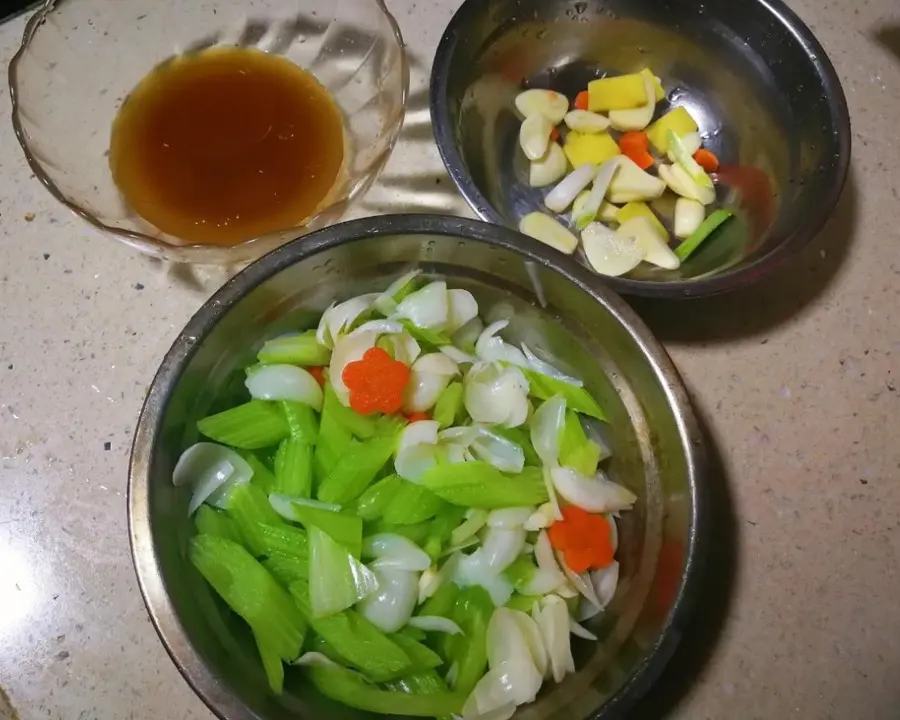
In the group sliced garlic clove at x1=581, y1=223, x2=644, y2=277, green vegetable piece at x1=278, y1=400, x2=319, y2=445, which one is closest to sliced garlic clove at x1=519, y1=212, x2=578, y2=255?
sliced garlic clove at x1=581, y1=223, x2=644, y2=277

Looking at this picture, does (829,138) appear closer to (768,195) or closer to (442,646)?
(768,195)

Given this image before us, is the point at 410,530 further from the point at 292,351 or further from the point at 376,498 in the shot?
the point at 292,351

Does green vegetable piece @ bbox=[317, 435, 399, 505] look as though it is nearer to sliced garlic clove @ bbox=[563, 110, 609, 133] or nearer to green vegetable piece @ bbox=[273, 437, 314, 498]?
green vegetable piece @ bbox=[273, 437, 314, 498]

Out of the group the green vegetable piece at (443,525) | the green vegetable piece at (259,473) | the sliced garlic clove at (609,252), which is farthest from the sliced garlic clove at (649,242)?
the green vegetable piece at (259,473)

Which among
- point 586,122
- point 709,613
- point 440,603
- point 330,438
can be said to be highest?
point 586,122

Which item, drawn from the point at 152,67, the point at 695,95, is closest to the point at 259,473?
the point at 152,67

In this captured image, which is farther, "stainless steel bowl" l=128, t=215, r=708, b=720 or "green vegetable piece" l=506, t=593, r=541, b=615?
"green vegetable piece" l=506, t=593, r=541, b=615
